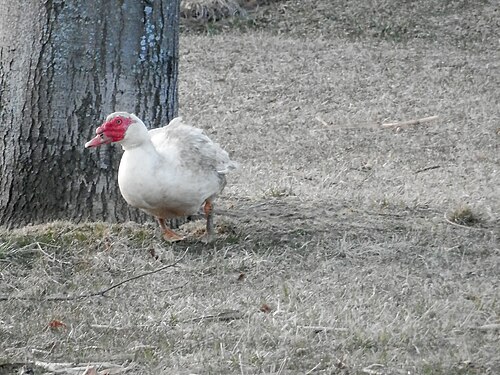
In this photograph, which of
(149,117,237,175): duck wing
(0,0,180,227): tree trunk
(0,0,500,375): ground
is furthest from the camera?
(0,0,180,227): tree trunk

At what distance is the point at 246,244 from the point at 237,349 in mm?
1496

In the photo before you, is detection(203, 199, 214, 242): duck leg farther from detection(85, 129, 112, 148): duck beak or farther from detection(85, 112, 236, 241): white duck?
detection(85, 129, 112, 148): duck beak

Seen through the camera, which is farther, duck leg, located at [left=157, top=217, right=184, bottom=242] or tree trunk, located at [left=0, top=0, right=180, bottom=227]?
tree trunk, located at [left=0, top=0, right=180, bottom=227]

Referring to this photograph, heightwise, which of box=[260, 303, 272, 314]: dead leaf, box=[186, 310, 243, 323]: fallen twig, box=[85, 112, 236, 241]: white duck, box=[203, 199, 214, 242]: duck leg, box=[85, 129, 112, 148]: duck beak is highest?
box=[85, 129, 112, 148]: duck beak

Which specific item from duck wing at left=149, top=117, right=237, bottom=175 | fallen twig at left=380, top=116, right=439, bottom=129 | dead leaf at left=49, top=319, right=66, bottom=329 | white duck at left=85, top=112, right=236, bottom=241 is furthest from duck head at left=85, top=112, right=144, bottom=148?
fallen twig at left=380, top=116, right=439, bottom=129

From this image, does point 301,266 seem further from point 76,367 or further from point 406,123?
point 406,123

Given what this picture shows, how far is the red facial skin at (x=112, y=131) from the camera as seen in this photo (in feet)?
18.3

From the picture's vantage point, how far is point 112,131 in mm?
5574

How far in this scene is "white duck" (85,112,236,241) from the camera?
18.3 feet

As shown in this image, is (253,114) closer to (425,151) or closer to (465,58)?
(425,151)

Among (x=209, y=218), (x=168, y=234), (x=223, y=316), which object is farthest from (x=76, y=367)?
(x=209, y=218)

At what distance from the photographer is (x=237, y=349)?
4461 millimetres

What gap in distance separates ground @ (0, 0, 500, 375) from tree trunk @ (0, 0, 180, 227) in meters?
0.25

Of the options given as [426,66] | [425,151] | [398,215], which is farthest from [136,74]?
[426,66]
